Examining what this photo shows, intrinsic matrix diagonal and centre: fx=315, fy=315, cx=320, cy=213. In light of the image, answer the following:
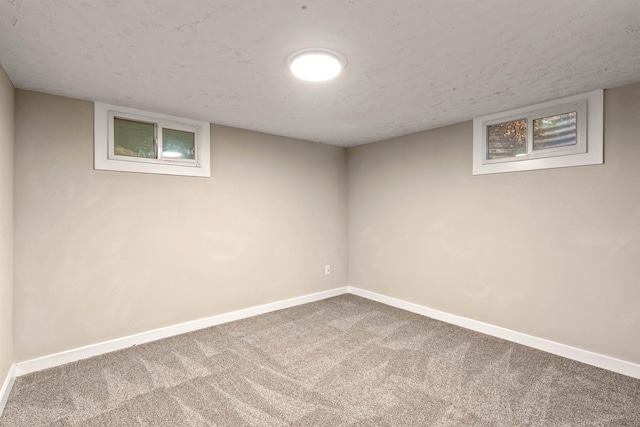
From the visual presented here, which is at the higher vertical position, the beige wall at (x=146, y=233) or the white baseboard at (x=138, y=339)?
the beige wall at (x=146, y=233)

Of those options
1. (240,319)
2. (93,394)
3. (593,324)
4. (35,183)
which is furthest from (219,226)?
(593,324)

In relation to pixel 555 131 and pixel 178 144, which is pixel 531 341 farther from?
pixel 178 144

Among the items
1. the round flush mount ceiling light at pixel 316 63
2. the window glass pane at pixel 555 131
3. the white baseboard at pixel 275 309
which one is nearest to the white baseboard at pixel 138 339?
the white baseboard at pixel 275 309

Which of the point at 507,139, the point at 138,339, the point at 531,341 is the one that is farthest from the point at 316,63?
the point at 531,341

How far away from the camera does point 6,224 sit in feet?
7.14

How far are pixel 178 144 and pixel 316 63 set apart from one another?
191 centimetres

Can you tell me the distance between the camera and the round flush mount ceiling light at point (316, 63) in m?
1.92

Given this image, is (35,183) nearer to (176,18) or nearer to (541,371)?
(176,18)

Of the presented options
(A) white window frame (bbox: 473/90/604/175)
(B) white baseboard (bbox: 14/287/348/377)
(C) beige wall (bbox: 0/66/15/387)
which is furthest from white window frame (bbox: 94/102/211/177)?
(A) white window frame (bbox: 473/90/604/175)

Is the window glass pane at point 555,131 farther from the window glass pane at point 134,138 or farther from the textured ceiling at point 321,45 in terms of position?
the window glass pane at point 134,138

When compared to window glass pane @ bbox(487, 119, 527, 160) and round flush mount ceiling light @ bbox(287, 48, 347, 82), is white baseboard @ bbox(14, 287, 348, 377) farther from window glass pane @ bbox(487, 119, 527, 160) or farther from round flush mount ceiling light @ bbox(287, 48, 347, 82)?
window glass pane @ bbox(487, 119, 527, 160)

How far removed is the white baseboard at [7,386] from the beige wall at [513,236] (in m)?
3.63

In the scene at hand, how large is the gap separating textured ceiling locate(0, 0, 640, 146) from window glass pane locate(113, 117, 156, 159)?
0.23m

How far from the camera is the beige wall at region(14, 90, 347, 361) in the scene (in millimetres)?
2477
